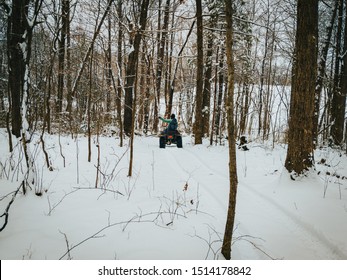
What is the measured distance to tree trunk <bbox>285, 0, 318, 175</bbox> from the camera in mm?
4625

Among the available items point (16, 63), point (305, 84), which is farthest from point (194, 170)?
point (16, 63)

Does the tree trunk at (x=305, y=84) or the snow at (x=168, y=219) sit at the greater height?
the tree trunk at (x=305, y=84)

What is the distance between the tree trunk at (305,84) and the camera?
462 centimetres

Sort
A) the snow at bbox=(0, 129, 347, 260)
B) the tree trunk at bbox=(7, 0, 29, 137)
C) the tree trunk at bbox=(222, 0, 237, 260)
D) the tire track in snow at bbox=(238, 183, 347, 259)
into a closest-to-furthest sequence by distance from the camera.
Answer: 1. the tree trunk at bbox=(222, 0, 237, 260)
2. the snow at bbox=(0, 129, 347, 260)
3. the tire track in snow at bbox=(238, 183, 347, 259)
4. the tree trunk at bbox=(7, 0, 29, 137)

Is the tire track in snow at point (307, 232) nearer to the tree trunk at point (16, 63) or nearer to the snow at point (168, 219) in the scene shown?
the snow at point (168, 219)

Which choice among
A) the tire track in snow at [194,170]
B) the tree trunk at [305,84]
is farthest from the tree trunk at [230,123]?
the tree trunk at [305,84]

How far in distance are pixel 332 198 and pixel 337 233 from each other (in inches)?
49.7

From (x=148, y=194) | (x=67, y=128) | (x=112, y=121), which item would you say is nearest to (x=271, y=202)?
(x=148, y=194)

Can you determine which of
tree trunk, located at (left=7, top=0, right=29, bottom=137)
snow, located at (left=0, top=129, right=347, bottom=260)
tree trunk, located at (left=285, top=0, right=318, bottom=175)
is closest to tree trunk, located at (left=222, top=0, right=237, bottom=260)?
snow, located at (left=0, top=129, right=347, bottom=260)

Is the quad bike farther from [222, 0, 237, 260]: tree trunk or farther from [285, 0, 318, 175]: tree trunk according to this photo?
[222, 0, 237, 260]: tree trunk

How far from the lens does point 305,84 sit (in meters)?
4.69

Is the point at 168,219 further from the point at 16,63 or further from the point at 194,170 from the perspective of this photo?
the point at 16,63
